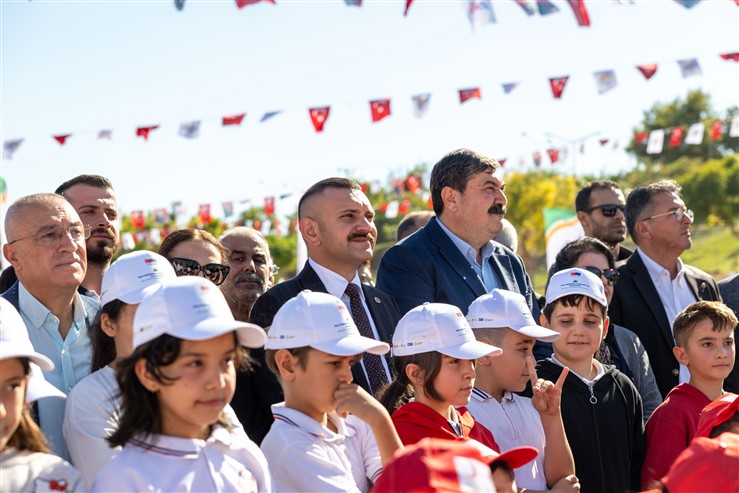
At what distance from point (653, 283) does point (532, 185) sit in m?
31.4

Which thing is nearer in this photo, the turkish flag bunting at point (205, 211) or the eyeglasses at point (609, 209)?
the eyeglasses at point (609, 209)

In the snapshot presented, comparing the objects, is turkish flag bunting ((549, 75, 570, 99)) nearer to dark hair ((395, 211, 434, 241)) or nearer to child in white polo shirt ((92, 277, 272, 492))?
dark hair ((395, 211, 434, 241))

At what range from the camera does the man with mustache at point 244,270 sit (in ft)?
18.5

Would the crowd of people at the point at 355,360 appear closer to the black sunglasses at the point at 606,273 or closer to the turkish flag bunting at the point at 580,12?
the black sunglasses at the point at 606,273

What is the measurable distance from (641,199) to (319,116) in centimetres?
599

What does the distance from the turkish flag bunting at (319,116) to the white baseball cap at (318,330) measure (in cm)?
848

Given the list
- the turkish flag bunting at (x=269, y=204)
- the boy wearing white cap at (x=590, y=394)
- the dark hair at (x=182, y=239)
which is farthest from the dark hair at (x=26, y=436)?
the turkish flag bunting at (x=269, y=204)

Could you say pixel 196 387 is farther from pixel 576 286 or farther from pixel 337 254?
pixel 576 286

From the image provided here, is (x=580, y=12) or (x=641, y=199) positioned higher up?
(x=580, y=12)

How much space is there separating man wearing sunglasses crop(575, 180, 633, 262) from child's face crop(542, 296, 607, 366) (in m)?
2.46

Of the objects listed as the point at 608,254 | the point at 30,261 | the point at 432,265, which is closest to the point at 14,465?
the point at 30,261

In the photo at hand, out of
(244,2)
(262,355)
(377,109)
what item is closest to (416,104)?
(377,109)

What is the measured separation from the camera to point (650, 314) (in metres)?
6.27

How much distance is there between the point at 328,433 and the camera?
3.51m
